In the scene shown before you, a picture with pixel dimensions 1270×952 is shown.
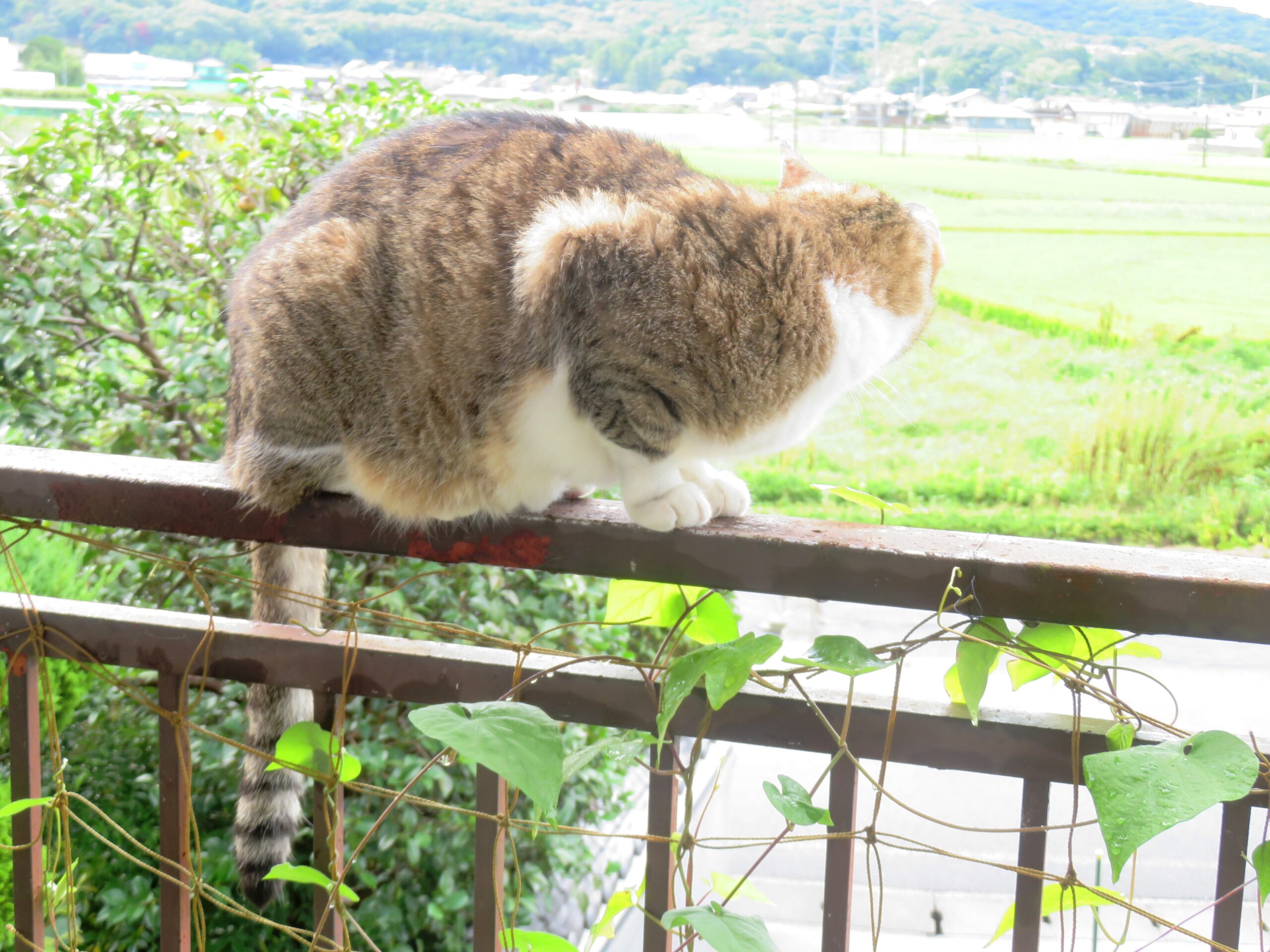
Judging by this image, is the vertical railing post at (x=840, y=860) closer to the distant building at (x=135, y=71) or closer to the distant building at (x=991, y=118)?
the distant building at (x=135, y=71)

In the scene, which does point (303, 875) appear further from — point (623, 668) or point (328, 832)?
point (623, 668)

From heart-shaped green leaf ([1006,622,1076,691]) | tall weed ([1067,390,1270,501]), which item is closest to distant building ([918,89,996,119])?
tall weed ([1067,390,1270,501])

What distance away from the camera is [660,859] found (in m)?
0.67

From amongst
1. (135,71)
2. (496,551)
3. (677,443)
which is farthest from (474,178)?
(135,71)

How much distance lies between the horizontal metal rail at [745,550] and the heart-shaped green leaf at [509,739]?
12 cm

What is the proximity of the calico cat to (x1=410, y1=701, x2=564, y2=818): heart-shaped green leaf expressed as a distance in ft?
0.99

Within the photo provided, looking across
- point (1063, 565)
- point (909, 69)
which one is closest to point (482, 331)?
point (1063, 565)

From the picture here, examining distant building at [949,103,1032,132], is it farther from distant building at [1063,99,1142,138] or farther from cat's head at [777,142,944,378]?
cat's head at [777,142,944,378]

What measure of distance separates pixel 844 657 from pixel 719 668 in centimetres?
7

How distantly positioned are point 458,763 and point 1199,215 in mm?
4372

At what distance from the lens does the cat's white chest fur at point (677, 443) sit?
0.95m

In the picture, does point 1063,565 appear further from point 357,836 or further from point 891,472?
point 891,472

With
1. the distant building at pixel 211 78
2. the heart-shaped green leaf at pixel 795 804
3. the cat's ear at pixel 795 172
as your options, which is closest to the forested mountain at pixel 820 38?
the distant building at pixel 211 78

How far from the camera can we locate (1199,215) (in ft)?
14.9
